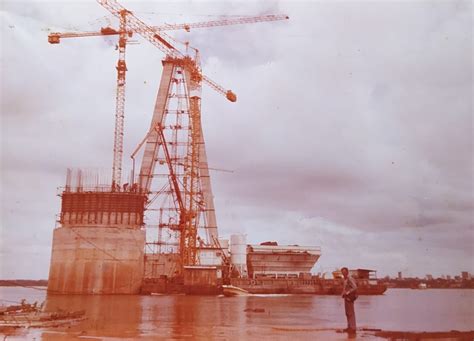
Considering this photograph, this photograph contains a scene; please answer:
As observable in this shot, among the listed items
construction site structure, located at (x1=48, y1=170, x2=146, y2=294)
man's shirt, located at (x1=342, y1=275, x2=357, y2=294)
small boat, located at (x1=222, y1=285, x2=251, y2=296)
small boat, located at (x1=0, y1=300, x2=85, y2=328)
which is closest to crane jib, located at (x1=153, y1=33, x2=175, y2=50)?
Answer: construction site structure, located at (x1=48, y1=170, x2=146, y2=294)

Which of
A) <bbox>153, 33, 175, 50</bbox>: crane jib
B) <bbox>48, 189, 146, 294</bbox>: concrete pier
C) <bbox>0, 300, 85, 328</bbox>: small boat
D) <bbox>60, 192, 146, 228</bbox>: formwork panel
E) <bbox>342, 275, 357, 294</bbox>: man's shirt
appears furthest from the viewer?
<bbox>153, 33, 175, 50</bbox>: crane jib

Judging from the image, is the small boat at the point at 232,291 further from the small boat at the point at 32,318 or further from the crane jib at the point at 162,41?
the small boat at the point at 32,318

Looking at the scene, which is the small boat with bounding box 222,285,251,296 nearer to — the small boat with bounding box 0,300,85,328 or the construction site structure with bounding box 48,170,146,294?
the construction site structure with bounding box 48,170,146,294

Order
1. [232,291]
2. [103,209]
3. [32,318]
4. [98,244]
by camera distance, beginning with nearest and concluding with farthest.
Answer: [32,318] < [232,291] < [98,244] < [103,209]

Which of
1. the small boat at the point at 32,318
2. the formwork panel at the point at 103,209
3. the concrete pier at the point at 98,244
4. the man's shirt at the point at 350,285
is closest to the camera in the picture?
the man's shirt at the point at 350,285

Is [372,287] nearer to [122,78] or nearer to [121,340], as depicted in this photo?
[122,78]

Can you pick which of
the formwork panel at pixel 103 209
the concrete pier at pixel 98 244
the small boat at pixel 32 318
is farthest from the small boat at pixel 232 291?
the small boat at pixel 32 318

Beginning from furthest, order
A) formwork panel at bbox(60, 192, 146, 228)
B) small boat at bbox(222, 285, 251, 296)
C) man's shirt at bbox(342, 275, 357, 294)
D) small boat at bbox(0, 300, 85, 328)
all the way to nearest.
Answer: formwork panel at bbox(60, 192, 146, 228)
small boat at bbox(222, 285, 251, 296)
small boat at bbox(0, 300, 85, 328)
man's shirt at bbox(342, 275, 357, 294)

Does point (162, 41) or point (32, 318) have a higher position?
point (162, 41)

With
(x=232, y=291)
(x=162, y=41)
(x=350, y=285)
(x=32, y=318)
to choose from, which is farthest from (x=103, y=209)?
(x=350, y=285)

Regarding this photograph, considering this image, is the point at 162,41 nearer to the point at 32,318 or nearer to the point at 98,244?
the point at 98,244

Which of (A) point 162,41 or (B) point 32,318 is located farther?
(A) point 162,41

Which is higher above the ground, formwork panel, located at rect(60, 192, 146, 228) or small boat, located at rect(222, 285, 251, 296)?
formwork panel, located at rect(60, 192, 146, 228)

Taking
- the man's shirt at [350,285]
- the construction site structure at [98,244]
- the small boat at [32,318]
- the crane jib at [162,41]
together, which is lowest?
the small boat at [32,318]
